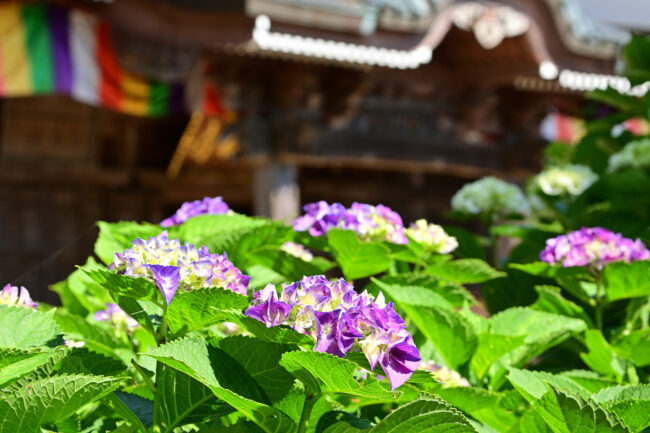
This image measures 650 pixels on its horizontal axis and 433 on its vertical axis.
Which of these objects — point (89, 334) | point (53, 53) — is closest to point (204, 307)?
point (89, 334)

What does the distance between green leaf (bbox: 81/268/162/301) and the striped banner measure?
4177 mm

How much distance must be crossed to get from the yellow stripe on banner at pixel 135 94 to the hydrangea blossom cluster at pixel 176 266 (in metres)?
4.57

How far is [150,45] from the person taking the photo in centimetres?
530

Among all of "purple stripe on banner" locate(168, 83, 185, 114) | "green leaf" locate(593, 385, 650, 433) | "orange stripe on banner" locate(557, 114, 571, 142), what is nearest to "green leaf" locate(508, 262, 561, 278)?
"green leaf" locate(593, 385, 650, 433)

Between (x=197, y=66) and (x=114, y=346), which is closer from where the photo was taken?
(x=114, y=346)

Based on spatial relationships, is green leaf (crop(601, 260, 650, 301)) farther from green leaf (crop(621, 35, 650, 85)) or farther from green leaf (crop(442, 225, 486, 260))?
green leaf (crop(621, 35, 650, 85))

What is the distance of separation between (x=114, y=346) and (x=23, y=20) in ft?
13.8

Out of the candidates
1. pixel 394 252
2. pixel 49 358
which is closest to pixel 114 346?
pixel 49 358

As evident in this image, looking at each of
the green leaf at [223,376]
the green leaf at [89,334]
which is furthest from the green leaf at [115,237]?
the green leaf at [223,376]

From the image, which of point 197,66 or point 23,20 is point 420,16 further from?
point 23,20

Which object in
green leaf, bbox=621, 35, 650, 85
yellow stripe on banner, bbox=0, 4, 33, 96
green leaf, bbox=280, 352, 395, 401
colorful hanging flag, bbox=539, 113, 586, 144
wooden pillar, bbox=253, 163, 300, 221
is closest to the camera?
green leaf, bbox=280, 352, 395, 401

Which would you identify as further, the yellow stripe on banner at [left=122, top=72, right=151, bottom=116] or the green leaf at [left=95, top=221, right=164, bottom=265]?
the yellow stripe on banner at [left=122, top=72, right=151, bottom=116]

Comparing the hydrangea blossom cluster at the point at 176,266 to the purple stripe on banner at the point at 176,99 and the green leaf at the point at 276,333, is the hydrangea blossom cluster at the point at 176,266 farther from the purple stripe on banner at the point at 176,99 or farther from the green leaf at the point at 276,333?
the purple stripe on banner at the point at 176,99

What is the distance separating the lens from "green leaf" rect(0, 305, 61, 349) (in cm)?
88
